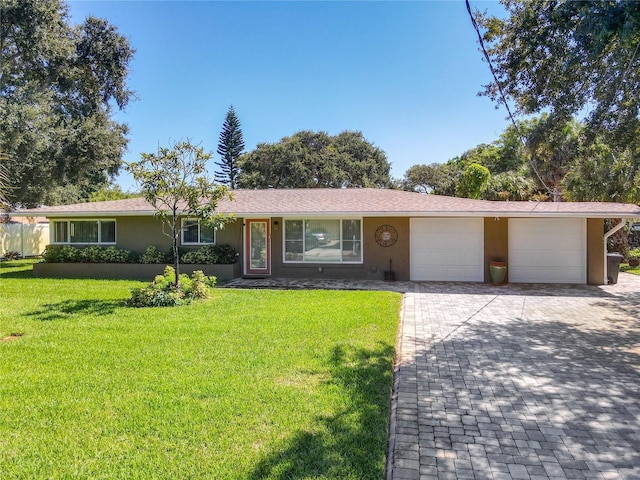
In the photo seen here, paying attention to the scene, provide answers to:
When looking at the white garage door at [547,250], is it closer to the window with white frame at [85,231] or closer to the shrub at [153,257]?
the shrub at [153,257]

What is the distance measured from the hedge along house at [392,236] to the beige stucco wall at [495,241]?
0.10 ft

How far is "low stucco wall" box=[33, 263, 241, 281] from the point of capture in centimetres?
1328

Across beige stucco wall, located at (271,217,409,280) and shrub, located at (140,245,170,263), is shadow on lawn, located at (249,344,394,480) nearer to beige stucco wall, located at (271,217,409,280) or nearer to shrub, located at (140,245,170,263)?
beige stucco wall, located at (271,217,409,280)

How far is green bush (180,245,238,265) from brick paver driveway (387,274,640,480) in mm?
7220

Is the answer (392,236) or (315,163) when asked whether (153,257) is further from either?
(315,163)

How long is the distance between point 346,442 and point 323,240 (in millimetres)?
10544

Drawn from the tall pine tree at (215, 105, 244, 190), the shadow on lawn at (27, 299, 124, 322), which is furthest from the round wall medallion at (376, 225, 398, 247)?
the tall pine tree at (215, 105, 244, 190)

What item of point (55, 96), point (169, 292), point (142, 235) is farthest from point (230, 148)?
point (169, 292)

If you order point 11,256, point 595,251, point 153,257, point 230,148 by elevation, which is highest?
point 230,148

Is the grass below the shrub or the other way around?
below

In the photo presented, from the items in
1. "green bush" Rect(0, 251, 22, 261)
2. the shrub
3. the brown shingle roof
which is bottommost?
"green bush" Rect(0, 251, 22, 261)

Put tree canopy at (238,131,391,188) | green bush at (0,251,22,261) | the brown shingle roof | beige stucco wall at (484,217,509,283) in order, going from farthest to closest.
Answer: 1. tree canopy at (238,131,391,188)
2. green bush at (0,251,22,261)
3. beige stucco wall at (484,217,509,283)
4. the brown shingle roof

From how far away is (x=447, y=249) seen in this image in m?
13.1

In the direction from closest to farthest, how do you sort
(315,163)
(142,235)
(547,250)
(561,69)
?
(561,69)
(547,250)
(142,235)
(315,163)
